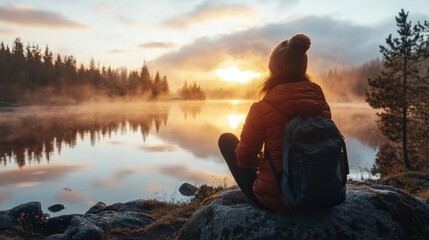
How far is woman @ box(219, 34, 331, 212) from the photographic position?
4.56 m

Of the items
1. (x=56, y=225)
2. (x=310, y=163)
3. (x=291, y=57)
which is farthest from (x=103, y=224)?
(x=291, y=57)

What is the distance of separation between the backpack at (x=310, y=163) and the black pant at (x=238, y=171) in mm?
894

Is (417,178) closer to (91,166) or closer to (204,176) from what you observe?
(204,176)

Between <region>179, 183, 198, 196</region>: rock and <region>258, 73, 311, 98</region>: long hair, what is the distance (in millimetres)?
14828

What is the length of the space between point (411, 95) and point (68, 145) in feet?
102

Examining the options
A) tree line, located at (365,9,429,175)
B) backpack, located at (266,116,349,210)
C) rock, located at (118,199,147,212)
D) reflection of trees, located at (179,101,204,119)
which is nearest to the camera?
backpack, located at (266,116,349,210)

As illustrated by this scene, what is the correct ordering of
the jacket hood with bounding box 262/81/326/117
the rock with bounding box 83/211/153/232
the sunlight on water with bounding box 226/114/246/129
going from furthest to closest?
1. the sunlight on water with bounding box 226/114/246/129
2. the rock with bounding box 83/211/153/232
3. the jacket hood with bounding box 262/81/326/117

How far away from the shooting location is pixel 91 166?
27.4 m

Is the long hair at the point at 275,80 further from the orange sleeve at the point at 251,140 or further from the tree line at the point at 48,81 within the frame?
the tree line at the point at 48,81

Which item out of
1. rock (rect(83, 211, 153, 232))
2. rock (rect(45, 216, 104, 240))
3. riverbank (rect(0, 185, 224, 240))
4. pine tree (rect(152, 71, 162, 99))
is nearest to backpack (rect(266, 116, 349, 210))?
riverbank (rect(0, 185, 224, 240))

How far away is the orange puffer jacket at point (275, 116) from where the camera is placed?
453cm

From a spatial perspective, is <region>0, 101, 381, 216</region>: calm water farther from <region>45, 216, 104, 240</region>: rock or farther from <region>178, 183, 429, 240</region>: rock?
<region>178, 183, 429, 240</region>: rock

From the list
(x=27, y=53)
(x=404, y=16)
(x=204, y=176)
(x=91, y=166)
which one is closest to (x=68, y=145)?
(x=91, y=166)

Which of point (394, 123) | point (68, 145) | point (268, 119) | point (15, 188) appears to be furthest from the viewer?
point (68, 145)
